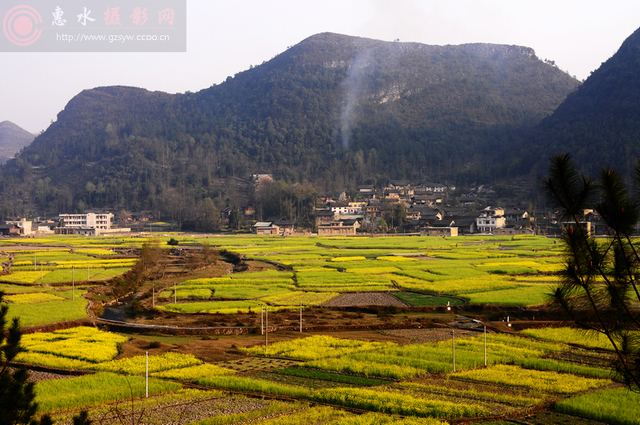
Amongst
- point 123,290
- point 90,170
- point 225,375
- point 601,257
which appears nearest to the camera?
point 601,257

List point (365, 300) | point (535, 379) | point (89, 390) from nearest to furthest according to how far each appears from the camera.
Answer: point (89, 390) → point (535, 379) → point (365, 300)

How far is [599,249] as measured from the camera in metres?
8.10

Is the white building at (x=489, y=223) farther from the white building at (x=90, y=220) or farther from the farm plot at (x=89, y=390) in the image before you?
the farm plot at (x=89, y=390)

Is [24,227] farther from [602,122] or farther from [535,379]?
[602,122]

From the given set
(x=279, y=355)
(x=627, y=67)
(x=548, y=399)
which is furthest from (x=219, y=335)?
(x=627, y=67)

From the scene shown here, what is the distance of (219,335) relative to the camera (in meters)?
24.6

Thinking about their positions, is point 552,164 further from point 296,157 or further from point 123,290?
point 296,157

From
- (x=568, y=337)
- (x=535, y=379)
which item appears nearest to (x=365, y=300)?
(x=568, y=337)

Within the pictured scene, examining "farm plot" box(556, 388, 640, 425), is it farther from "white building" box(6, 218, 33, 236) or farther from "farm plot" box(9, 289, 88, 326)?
"white building" box(6, 218, 33, 236)

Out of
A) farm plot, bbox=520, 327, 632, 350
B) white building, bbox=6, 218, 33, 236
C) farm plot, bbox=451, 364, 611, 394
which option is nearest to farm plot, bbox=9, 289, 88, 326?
farm plot, bbox=451, 364, 611, 394

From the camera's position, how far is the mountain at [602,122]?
116 m

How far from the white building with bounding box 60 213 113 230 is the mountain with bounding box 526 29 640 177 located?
9635 cm

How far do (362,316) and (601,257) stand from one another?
21273 millimetres

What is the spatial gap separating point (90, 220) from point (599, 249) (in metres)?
120
